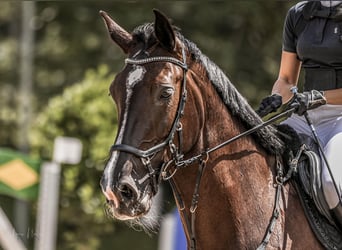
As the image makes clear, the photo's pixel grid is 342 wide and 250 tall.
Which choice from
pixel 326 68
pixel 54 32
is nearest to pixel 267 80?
pixel 54 32

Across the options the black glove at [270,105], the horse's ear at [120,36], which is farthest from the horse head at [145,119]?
the black glove at [270,105]

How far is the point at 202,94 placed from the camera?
362cm

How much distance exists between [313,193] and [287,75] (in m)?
0.81

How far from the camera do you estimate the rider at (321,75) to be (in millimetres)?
3801

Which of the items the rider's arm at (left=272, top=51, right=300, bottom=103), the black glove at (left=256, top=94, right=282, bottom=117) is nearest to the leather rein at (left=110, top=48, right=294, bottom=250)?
the black glove at (left=256, top=94, right=282, bottom=117)

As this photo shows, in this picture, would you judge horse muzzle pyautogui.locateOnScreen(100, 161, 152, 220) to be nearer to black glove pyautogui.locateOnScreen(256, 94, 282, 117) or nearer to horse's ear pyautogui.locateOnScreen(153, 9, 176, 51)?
horse's ear pyautogui.locateOnScreen(153, 9, 176, 51)

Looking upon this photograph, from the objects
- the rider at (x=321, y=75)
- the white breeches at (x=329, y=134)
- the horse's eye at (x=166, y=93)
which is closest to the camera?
the horse's eye at (x=166, y=93)

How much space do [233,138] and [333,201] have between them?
0.54m

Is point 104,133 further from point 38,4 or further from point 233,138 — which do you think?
point 38,4

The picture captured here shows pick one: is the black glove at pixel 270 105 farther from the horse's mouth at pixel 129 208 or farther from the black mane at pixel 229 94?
the horse's mouth at pixel 129 208

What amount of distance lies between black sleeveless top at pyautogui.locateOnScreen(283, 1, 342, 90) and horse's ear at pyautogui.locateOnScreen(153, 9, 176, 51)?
82 cm

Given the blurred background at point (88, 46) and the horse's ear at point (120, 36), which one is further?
the blurred background at point (88, 46)

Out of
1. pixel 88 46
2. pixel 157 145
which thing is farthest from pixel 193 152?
pixel 88 46

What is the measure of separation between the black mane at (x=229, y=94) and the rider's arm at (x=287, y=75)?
0.38m
